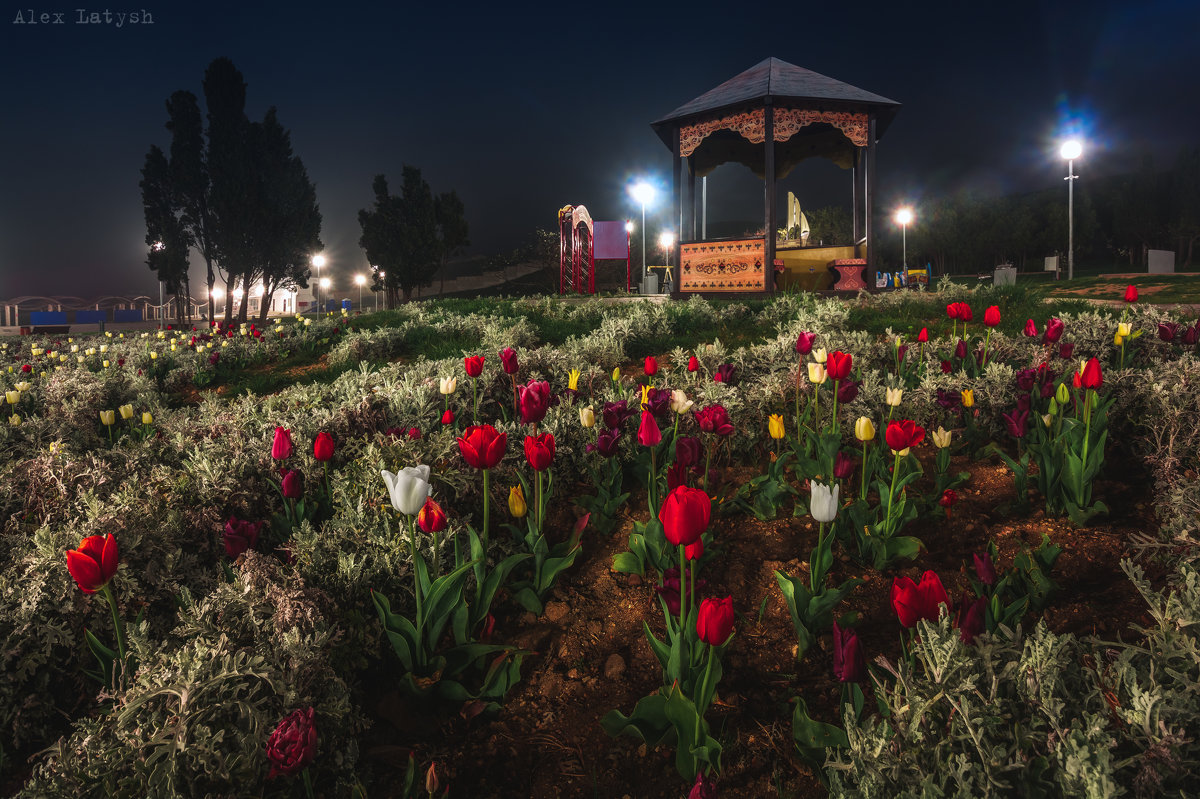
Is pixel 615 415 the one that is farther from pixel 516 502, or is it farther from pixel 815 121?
pixel 815 121

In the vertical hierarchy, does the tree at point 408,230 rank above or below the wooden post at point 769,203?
above

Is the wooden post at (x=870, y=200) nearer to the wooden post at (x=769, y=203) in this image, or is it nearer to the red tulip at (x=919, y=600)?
the wooden post at (x=769, y=203)

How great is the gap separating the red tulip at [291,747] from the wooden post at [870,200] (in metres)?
14.5

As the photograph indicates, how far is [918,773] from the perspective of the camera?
1.24m

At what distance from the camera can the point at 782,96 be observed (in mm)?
12703

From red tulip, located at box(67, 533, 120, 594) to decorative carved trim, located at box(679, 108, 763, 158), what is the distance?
13.7 meters

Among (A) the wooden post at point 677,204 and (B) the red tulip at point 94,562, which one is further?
(A) the wooden post at point 677,204

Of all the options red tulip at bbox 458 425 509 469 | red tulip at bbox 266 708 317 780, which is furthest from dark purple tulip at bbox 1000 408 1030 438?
red tulip at bbox 266 708 317 780

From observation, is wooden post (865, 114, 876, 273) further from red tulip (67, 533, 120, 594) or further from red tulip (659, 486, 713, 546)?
red tulip (67, 533, 120, 594)

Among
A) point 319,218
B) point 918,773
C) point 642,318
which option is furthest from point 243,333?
point 319,218

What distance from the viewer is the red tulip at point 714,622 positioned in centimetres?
147

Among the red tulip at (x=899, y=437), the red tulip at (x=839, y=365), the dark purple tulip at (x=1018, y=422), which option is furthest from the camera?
the dark purple tulip at (x=1018, y=422)

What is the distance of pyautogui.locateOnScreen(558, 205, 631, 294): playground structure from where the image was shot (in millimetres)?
28203

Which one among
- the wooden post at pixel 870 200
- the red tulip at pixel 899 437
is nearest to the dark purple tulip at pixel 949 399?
the red tulip at pixel 899 437
